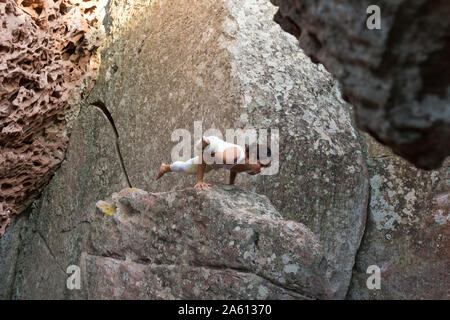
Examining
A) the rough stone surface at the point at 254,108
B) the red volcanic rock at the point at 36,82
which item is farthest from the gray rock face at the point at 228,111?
the red volcanic rock at the point at 36,82

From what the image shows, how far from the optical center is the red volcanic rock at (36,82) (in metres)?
4.38

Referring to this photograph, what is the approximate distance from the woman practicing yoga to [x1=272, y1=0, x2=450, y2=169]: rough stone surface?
3.39 feet

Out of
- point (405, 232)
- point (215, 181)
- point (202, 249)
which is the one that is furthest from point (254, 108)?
point (202, 249)

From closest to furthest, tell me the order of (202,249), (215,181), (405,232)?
1. (202,249)
2. (215,181)
3. (405,232)

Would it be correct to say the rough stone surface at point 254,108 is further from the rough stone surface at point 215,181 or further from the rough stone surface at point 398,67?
the rough stone surface at point 398,67

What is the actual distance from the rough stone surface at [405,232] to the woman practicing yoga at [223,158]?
1440 mm

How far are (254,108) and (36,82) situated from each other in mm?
1925

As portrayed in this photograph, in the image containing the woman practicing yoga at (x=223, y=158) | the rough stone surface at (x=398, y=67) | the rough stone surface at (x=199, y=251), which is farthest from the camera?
the woman practicing yoga at (x=223, y=158)

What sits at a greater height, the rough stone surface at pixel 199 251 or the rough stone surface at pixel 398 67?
the rough stone surface at pixel 398 67

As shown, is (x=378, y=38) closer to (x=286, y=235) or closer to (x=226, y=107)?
(x=286, y=235)

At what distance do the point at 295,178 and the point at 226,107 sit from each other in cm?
66

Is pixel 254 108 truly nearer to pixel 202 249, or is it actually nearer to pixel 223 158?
pixel 223 158

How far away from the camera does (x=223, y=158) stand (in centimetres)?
278

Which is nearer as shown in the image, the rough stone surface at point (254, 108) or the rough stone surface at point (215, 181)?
the rough stone surface at point (215, 181)
